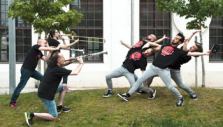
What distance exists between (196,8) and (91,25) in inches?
263

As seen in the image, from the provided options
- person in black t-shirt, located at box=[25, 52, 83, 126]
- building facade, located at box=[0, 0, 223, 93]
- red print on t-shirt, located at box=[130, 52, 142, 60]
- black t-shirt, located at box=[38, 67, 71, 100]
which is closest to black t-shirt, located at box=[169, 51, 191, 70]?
red print on t-shirt, located at box=[130, 52, 142, 60]

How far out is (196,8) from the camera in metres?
16.2

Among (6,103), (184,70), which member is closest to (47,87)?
(6,103)

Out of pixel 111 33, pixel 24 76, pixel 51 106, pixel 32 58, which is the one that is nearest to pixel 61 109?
pixel 51 106

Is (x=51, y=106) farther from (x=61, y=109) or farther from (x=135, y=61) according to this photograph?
(x=135, y=61)

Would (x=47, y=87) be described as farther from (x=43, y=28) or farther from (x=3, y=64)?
(x=3, y=64)

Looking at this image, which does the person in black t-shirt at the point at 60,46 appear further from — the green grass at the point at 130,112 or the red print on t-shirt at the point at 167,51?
the red print on t-shirt at the point at 167,51

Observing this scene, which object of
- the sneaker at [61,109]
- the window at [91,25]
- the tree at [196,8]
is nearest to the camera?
the sneaker at [61,109]

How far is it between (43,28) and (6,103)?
87.1 inches

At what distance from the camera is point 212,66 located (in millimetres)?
22328

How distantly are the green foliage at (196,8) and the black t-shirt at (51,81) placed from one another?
17.3 ft

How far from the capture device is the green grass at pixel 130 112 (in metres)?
12.5

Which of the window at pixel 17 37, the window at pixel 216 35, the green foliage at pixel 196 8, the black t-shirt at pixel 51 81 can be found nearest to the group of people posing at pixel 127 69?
the black t-shirt at pixel 51 81

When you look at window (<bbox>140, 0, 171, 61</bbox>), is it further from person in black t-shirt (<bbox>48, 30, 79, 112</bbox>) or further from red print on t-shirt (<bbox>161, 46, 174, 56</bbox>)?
red print on t-shirt (<bbox>161, 46, 174, 56</bbox>)
